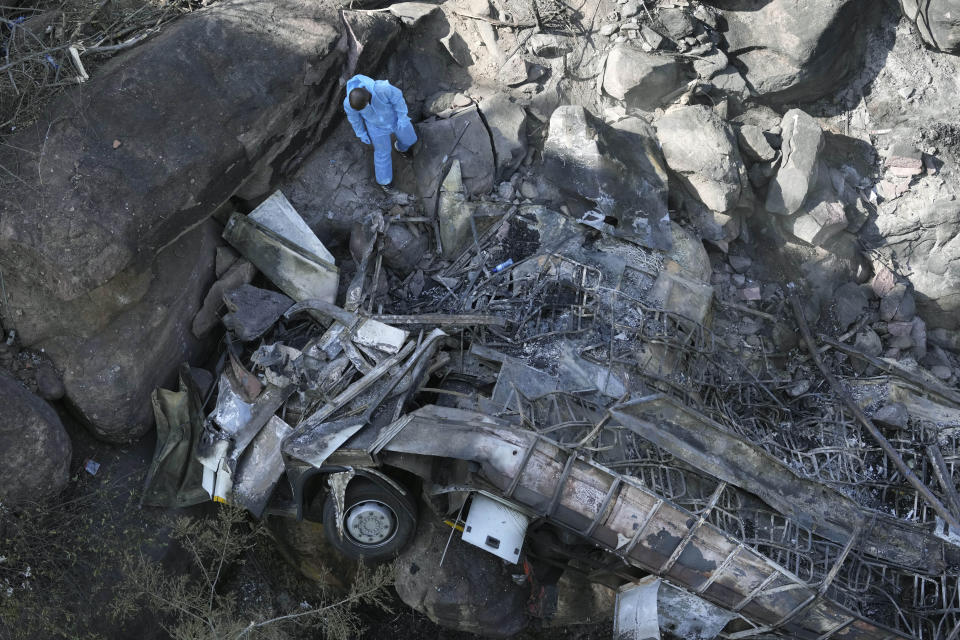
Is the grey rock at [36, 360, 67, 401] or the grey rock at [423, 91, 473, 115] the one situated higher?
the grey rock at [423, 91, 473, 115]

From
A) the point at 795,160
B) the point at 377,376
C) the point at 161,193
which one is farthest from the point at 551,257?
the point at 161,193

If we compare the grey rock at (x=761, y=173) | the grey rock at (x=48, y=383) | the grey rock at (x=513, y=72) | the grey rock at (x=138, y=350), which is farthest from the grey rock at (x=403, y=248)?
the grey rock at (x=761, y=173)

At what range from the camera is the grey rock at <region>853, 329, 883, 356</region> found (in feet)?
27.2

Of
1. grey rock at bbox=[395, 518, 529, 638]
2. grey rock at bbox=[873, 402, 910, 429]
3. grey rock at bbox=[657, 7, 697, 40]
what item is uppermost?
grey rock at bbox=[657, 7, 697, 40]

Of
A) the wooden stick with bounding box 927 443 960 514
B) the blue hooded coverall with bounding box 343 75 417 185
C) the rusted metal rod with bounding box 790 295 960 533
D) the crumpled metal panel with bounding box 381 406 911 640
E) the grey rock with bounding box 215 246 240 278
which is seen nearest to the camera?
the crumpled metal panel with bounding box 381 406 911 640

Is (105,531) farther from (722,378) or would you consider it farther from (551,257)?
(722,378)

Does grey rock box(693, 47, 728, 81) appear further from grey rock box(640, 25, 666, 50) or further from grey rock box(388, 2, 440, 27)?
grey rock box(388, 2, 440, 27)

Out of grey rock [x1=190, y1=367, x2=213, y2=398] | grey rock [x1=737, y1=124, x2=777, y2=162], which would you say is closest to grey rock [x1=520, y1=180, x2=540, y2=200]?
grey rock [x1=737, y1=124, x2=777, y2=162]

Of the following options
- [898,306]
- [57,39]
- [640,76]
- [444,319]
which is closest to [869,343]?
[898,306]

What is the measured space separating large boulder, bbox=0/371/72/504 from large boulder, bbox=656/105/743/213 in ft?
21.2

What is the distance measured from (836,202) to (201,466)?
7.06m

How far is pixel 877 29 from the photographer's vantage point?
8609 mm

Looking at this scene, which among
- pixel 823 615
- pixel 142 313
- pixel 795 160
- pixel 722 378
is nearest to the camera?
pixel 823 615

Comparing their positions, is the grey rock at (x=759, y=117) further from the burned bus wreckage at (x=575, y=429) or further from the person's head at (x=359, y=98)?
the person's head at (x=359, y=98)
